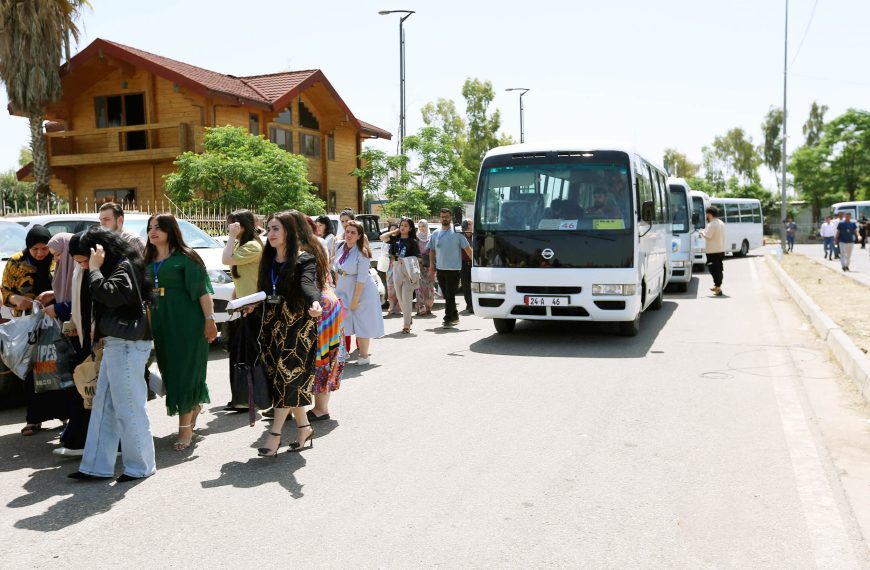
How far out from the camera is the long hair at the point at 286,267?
18.2ft

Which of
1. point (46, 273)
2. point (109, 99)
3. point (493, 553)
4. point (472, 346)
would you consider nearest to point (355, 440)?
point (493, 553)

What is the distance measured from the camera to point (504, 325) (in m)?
11.5

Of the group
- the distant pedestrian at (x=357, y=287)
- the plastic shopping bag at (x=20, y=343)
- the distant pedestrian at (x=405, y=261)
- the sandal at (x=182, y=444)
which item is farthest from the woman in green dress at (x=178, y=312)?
the distant pedestrian at (x=405, y=261)

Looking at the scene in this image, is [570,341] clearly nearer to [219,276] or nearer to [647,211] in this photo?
[647,211]

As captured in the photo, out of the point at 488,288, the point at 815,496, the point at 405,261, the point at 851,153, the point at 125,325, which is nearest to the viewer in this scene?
the point at 815,496

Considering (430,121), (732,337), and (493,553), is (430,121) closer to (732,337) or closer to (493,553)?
(732,337)

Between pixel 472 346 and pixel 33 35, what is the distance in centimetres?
2176

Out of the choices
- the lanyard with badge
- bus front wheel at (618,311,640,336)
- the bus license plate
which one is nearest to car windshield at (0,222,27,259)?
the lanyard with badge

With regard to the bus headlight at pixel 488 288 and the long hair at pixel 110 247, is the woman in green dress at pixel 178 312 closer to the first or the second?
the long hair at pixel 110 247

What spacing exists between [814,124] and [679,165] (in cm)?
1411

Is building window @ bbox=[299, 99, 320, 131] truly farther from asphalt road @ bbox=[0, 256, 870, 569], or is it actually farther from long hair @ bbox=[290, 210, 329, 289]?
long hair @ bbox=[290, 210, 329, 289]

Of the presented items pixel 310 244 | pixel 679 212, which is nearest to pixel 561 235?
pixel 310 244

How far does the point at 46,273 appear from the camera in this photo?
6.53 m

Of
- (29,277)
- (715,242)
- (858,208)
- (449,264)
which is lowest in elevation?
(449,264)
